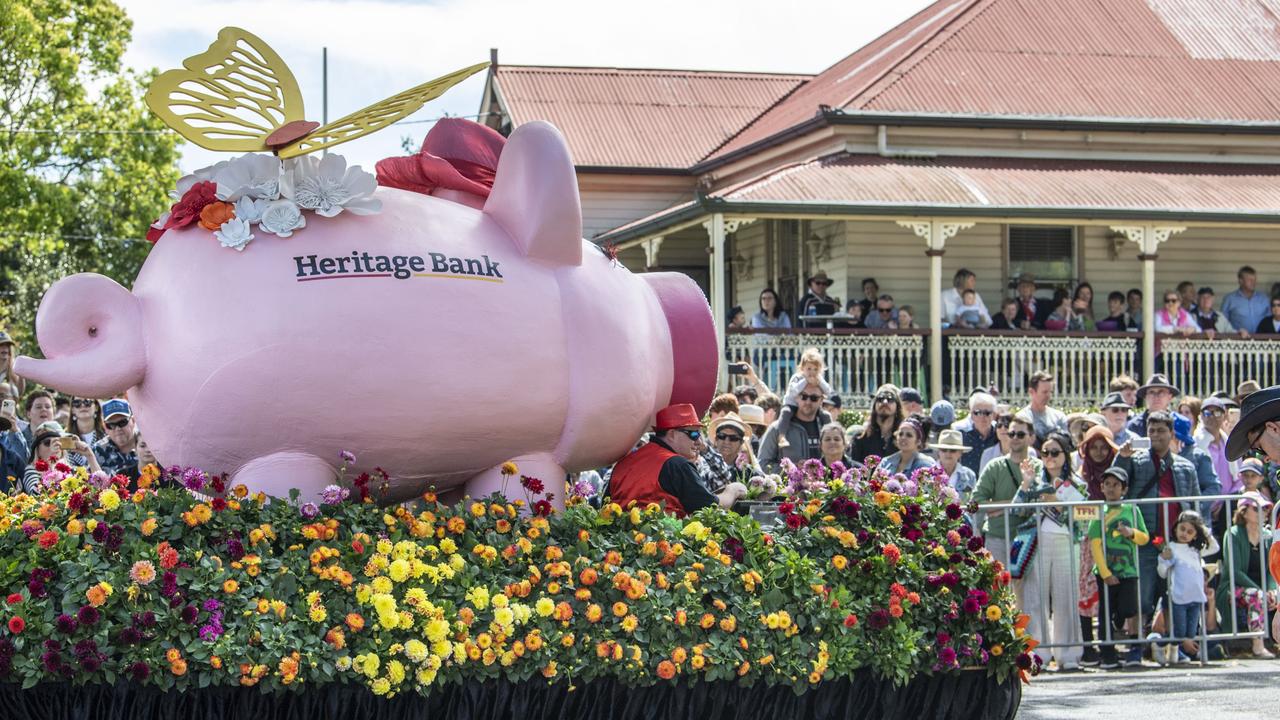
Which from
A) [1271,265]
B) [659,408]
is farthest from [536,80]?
[659,408]

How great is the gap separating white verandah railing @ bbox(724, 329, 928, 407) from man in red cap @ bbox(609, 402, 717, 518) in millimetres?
11690

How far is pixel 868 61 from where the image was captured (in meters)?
27.1

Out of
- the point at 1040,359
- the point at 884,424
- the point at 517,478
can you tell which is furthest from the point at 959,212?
the point at 517,478

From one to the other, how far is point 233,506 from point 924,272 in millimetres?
17850

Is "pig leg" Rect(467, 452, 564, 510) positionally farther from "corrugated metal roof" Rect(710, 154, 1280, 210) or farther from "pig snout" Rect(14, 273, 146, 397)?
"corrugated metal roof" Rect(710, 154, 1280, 210)

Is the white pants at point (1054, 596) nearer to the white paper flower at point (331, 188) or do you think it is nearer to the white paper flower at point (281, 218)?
the white paper flower at point (331, 188)

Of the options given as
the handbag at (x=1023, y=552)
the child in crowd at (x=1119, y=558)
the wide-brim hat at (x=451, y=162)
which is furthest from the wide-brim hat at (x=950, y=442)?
the wide-brim hat at (x=451, y=162)

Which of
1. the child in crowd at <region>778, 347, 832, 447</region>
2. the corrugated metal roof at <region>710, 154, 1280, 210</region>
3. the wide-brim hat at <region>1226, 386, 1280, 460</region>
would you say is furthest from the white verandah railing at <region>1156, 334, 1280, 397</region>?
the wide-brim hat at <region>1226, 386, 1280, 460</region>

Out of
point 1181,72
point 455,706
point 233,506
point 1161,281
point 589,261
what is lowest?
point 455,706

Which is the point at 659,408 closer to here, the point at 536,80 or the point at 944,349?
the point at 944,349

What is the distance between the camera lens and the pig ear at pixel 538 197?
6.05 meters

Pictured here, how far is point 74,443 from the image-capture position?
9.84 m

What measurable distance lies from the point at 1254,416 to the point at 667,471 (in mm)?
2287

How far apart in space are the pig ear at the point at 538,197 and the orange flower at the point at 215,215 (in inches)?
39.9
